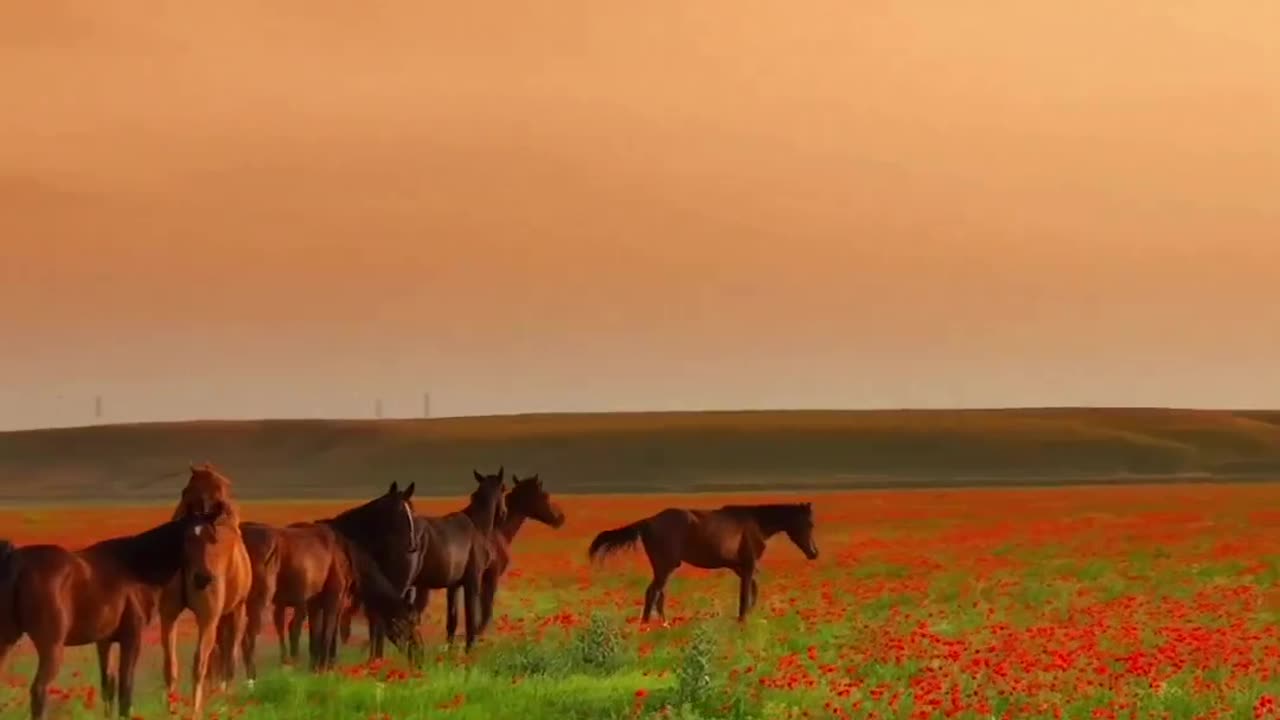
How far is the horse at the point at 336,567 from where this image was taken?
1845 cm

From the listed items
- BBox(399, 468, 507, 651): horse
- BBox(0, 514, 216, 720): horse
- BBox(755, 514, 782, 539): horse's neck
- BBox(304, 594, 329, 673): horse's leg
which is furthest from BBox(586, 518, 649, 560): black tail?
BBox(0, 514, 216, 720): horse

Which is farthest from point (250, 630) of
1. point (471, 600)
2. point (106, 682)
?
point (471, 600)

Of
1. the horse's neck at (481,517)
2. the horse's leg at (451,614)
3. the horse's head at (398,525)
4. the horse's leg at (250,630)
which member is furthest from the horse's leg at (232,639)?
the horse's neck at (481,517)

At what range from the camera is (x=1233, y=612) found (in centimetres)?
2320

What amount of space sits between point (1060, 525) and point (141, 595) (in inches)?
1625

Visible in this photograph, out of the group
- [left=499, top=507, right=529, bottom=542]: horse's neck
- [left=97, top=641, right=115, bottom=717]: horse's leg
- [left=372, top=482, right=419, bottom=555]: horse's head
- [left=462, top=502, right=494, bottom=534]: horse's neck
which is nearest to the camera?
[left=97, top=641, right=115, bottom=717]: horse's leg

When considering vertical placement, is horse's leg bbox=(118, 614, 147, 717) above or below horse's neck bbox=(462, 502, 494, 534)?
below

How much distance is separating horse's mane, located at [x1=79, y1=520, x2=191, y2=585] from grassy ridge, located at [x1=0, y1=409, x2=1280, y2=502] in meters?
103

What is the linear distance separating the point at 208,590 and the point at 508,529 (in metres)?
8.16

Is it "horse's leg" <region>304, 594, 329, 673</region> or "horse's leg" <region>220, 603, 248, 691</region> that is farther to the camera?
"horse's leg" <region>304, 594, 329, 673</region>

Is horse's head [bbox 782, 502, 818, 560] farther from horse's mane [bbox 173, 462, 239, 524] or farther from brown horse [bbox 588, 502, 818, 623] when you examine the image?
horse's mane [bbox 173, 462, 239, 524]

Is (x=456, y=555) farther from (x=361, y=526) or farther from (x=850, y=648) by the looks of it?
(x=850, y=648)

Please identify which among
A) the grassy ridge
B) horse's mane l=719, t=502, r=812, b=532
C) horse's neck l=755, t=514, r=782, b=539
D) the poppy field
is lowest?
the poppy field

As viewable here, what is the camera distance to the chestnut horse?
22.0 meters
